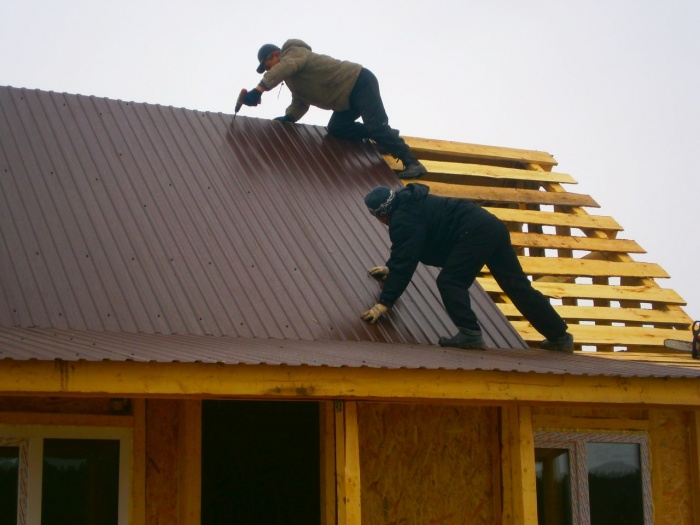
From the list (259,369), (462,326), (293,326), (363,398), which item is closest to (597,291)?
(462,326)

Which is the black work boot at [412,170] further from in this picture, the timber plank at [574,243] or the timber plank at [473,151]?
the timber plank at [574,243]

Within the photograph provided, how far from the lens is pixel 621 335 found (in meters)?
11.7

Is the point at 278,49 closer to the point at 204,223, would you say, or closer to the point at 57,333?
the point at 204,223

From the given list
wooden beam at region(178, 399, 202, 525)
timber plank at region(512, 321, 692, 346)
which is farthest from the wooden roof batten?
wooden beam at region(178, 399, 202, 525)

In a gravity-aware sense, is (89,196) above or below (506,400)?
above

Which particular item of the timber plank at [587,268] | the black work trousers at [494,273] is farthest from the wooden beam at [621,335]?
the black work trousers at [494,273]

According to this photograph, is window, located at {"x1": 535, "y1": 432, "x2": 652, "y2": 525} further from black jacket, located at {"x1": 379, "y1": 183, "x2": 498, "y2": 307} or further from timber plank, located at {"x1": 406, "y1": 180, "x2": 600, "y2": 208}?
timber plank, located at {"x1": 406, "y1": 180, "x2": 600, "y2": 208}

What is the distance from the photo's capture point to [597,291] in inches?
486

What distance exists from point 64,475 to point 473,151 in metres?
7.53

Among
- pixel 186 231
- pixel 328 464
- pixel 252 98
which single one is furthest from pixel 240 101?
pixel 328 464

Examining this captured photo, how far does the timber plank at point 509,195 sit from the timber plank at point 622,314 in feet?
5.89

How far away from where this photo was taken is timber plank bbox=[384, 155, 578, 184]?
13.4 metres

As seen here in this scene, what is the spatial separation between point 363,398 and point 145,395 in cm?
159

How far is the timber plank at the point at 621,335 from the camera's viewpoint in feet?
37.8
